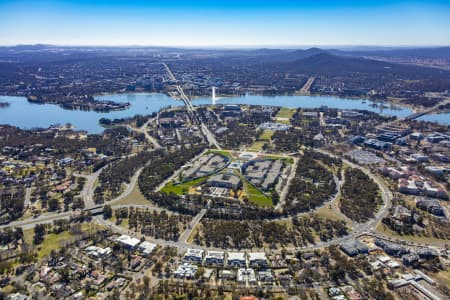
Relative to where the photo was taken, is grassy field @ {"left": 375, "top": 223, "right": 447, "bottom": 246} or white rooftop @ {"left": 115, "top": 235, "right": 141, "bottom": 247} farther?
grassy field @ {"left": 375, "top": 223, "right": 447, "bottom": 246}

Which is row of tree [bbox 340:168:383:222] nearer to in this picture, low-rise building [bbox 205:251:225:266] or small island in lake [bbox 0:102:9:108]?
low-rise building [bbox 205:251:225:266]

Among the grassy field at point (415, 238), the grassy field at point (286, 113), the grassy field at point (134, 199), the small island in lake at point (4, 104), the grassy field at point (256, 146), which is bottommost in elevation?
the grassy field at point (415, 238)

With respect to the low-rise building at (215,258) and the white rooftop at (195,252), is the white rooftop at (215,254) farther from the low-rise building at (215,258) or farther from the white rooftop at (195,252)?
the white rooftop at (195,252)

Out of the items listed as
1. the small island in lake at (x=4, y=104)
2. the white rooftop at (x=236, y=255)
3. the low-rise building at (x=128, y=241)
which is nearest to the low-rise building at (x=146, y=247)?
the low-rise building at (x=128, y=241)

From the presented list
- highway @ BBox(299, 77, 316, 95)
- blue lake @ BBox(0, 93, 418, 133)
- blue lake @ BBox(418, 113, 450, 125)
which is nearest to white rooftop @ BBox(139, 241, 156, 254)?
blue lake @ BBox(0, 93, 418, 133)

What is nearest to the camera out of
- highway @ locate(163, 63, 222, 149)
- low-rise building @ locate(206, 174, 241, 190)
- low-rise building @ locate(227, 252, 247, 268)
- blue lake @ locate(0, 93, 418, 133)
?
low-rise building @ locate(227, 252, 247, 268)

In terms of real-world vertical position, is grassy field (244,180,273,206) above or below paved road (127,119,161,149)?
below

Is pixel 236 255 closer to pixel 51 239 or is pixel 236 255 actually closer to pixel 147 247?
pixel 147 247

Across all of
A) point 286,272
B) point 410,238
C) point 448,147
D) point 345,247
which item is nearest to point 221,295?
point 286,272
